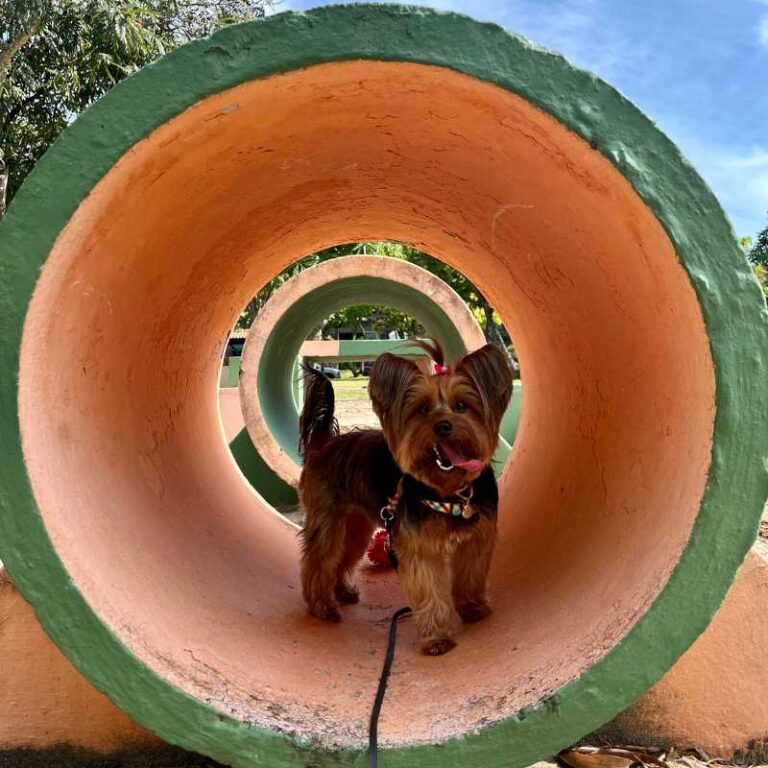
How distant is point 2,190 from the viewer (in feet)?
48.2

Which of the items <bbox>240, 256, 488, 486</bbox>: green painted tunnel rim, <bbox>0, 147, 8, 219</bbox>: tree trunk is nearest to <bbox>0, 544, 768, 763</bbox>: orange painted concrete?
<bbox>240, 256, 488, 486</bbox>: green painted tunnel rim

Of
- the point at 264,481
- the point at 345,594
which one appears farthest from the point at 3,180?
the point at 345,594

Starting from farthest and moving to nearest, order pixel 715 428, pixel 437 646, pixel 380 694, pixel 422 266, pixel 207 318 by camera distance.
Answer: pixel 422 266, pixel 207 318, pixel 437 646, pixel 380 694, pixel 715 428

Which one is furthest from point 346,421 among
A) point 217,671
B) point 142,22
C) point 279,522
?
point 217,671

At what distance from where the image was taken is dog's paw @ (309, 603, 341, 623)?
4312mm

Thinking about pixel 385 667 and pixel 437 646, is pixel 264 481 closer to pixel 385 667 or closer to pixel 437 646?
pixel 437 646

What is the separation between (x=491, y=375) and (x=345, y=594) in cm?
184

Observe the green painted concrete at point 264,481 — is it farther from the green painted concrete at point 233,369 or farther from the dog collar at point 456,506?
the dog collar at point 456,506

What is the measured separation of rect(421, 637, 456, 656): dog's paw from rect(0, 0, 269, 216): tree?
46.4ft

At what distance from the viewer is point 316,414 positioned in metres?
5.00

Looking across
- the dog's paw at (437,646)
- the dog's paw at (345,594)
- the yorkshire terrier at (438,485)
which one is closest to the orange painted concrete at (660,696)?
the dog's paw at (437,646)

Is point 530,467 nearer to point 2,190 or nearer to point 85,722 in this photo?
point 85,722

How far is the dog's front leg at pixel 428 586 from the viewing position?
3.73 metres

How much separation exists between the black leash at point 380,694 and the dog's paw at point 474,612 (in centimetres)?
39
